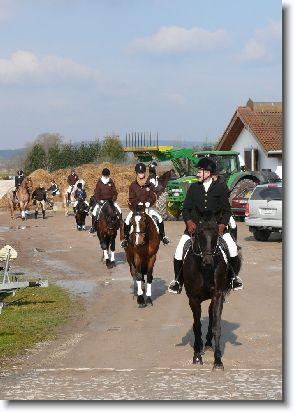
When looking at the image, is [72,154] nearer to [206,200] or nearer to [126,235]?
[126,235]

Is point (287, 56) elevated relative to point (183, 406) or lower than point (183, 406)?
elevated

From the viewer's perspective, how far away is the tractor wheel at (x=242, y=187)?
35134 millimetres

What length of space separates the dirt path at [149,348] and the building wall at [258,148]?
880 inches

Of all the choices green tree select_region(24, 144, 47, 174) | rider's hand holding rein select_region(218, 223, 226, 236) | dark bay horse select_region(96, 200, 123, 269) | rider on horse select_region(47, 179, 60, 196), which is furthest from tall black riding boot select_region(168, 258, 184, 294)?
green tree select_region(24, 144, 47, 174)

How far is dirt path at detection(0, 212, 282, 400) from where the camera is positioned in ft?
31.7

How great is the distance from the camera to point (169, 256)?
24.8m

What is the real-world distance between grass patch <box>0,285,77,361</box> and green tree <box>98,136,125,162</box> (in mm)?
50401

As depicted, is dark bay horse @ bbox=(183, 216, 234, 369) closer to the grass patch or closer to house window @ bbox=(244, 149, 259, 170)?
the grass patch

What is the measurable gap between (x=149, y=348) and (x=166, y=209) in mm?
26724

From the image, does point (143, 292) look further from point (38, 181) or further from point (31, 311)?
point (38, 181)

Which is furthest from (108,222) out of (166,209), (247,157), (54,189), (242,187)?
(54,189)

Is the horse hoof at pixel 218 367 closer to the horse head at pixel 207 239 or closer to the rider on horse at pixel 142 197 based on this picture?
the horse head at pixel 207 239

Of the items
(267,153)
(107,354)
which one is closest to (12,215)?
(267,153)

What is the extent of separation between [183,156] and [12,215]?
32.8 ft
